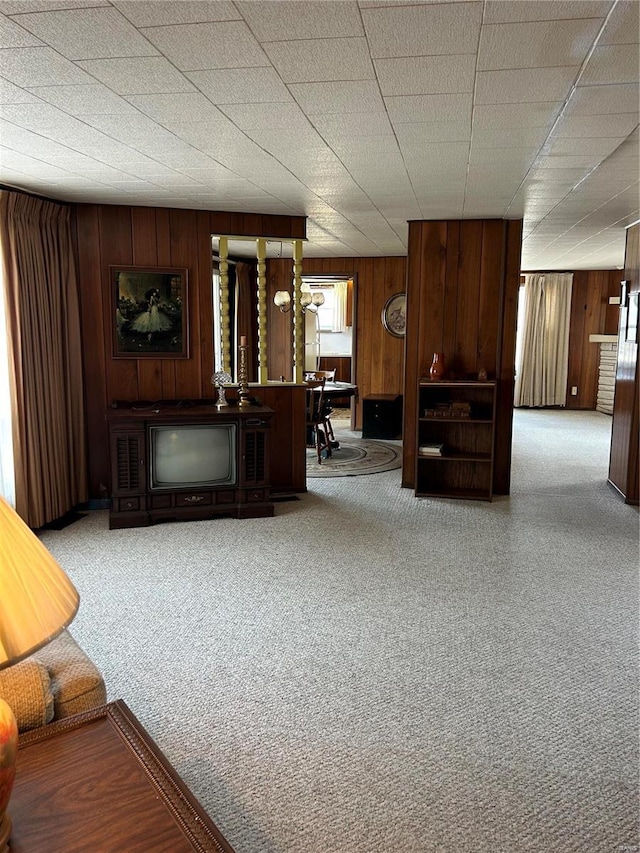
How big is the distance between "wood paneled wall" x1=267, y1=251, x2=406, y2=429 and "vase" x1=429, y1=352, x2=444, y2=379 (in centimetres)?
308

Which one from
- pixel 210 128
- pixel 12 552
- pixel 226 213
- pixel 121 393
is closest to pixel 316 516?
pixel 121 393

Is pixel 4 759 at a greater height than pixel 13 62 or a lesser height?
lesser

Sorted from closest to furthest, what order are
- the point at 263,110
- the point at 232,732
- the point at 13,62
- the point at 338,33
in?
the point at 338,33
the point at 13,62
the point at 232,732
the point at 263,110

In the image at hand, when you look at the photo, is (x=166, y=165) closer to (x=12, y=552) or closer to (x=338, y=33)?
(x=338, y=33)

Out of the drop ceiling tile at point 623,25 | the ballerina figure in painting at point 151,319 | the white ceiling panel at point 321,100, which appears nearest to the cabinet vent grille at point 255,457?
the ballerina figure in painting at point 151,319

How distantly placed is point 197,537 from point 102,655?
63.1 inches

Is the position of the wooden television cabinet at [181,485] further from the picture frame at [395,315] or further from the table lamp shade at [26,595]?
the picture frame at [395,315]

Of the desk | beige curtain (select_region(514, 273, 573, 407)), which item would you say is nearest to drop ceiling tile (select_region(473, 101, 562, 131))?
the desk

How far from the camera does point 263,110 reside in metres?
2.58

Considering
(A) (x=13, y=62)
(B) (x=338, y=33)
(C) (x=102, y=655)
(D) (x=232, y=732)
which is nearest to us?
(B) (x=338, y=33)

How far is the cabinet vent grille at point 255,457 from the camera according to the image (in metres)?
4.75

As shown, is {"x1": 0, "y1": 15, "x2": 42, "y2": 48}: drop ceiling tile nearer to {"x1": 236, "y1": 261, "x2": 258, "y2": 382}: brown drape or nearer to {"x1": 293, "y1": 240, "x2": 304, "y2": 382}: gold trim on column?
{"x1": 293, "y1": 240, "x2": 304, "y2": 382}: gold trim on column

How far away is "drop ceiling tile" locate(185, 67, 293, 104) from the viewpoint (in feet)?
7.22

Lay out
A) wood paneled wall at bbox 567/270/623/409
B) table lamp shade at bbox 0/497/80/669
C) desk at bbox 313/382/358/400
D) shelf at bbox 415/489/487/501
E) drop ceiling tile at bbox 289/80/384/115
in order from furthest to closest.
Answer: wood paneled wall at bbox 567/270/623/409 → desk at bbox 313/382/358/400 → shelf at bbox 415/489/487/501 → drop ceiling tile at bbox 289/80/384/115 → table lamp shade at bbox 0/497/80/669
